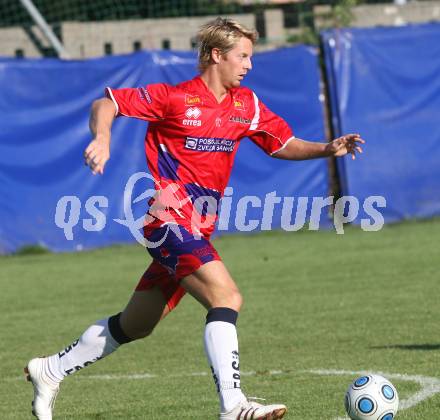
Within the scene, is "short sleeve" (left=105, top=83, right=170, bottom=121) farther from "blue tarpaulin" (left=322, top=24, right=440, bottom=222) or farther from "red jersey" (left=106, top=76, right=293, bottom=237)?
"blue tarpaulin" (left=322, top=24, right=440, bottom=222)

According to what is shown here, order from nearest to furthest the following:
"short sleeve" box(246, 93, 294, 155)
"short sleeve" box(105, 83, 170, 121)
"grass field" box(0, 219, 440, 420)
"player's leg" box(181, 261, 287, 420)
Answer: "player's leg" box(181, 261, 287, 420) < "short sleeve" box(105, 83, 170, 121) < "short sleeve" box(246, 93, 294, 155) < "grass field" box(0, 219, 440, 420)

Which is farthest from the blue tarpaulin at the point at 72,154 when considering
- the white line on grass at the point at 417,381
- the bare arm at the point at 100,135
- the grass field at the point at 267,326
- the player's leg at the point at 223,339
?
the player's leg at the point at 223,339

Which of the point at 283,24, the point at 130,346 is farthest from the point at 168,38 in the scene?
the point at 130,346

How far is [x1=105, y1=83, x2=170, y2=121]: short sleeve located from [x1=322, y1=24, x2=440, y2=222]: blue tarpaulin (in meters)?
10.4

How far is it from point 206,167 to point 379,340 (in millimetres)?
2884

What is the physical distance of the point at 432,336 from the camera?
27.2 feet

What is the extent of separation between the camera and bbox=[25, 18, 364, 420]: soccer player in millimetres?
5707

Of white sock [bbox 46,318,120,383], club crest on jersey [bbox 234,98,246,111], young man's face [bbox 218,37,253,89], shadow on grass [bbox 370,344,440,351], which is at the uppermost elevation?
young man's face [bbox 218,37,253,89]

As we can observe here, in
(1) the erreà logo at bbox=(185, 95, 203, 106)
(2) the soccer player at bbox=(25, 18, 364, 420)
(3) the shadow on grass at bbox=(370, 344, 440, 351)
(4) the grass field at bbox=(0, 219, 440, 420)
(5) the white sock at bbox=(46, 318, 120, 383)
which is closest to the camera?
(2) the soccer player at bbox=(25, 18, 364, 420)

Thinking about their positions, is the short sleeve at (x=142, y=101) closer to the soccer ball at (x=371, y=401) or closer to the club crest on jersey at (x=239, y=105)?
the club crest on jersey at (x=239, y=105)

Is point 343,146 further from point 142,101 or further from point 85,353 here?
point 85,353

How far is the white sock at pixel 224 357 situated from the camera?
5367mm

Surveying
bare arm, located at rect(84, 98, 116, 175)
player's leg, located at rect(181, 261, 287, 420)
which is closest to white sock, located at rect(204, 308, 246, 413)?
player's leg, located at rect(181, 261, 287, 420)

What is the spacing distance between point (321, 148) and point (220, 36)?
0.84m
